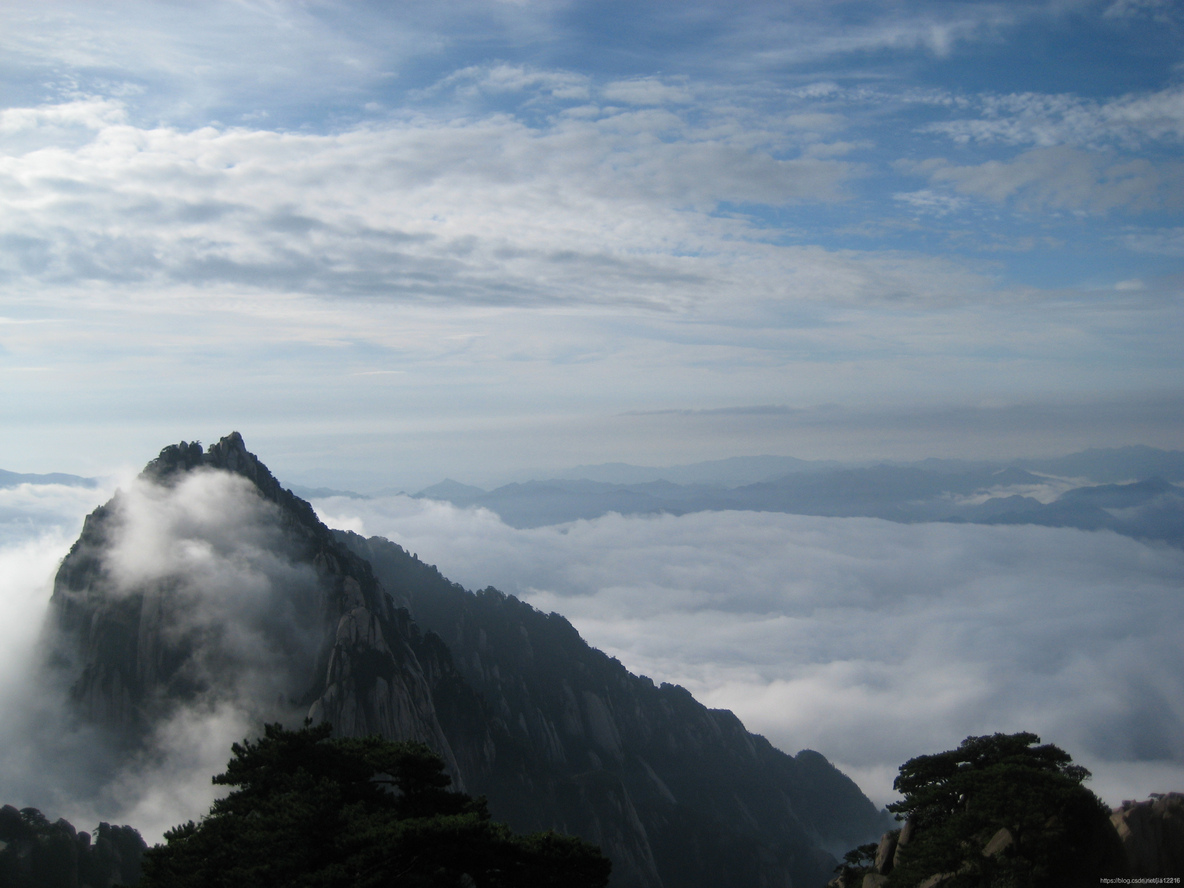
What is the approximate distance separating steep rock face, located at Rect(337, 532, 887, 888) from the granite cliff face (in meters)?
0.44

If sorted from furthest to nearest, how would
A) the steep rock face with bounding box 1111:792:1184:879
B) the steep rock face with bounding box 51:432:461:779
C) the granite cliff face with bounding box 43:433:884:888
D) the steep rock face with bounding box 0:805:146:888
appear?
the granite cliff face with bounding box 43:433:884:888 < the steep rock face with bounding box 51:432:461:779 < the steep rock face with bounding box 0:805:146:888 < the steep rock face with bounding box 1111:792:1184:879

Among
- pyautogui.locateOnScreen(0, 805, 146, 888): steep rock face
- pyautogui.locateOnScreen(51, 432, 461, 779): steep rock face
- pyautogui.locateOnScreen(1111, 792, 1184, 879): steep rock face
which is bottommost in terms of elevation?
pyautogui.locateOnScreen(0, 805, 146, 888): steep rock face

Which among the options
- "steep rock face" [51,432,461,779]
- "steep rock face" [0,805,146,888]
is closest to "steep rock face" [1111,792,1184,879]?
"steep rock face" [0,805,146,888]

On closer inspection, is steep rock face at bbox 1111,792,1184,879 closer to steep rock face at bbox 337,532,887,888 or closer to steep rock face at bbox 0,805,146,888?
steep rock face at bbox 0,805,146,888

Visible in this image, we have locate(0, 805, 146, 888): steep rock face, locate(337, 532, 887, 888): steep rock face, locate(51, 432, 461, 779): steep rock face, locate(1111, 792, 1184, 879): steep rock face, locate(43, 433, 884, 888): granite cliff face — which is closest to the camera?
locate(1111, 792, 1184, 879): steep rock face

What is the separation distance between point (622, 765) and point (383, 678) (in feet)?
246

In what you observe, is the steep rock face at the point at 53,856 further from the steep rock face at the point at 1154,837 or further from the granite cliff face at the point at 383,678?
the steep rock face at the point at 1154,837

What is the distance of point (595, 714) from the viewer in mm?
156000

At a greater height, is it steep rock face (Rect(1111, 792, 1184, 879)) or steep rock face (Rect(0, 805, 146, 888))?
steep rock face (Rect(1111, 792, 1184, 879))

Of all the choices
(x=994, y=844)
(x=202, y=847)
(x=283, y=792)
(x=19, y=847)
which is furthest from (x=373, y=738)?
(x=19, y=847)

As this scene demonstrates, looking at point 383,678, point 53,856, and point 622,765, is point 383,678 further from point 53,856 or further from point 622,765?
point 622,765

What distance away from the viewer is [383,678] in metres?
93.4

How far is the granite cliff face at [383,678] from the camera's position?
308 feet

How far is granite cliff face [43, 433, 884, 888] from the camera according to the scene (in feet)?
308
